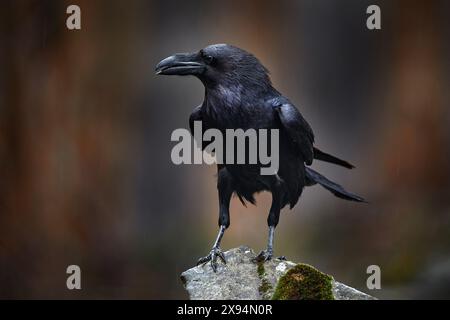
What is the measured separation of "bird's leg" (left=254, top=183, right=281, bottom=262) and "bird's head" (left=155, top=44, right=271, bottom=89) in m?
0.72

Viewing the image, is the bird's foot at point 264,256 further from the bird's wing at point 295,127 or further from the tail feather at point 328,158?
the tail feather at point 328,158

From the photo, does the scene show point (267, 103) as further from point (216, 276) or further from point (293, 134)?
point (216, 276)

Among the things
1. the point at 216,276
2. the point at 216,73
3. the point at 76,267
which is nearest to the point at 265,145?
the point at 216,73

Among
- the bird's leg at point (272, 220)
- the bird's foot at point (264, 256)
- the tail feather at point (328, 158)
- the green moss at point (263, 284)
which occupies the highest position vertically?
the tail feather at point (328, 158)

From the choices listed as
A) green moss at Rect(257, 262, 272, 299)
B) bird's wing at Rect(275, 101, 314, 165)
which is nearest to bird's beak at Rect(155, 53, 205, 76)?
bird's wing at Rect(275, 101, 314, 165)

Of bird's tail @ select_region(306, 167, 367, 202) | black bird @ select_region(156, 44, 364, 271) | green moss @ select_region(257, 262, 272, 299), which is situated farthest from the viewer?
bird's tail @ select_region(306, 167, 367, 202)

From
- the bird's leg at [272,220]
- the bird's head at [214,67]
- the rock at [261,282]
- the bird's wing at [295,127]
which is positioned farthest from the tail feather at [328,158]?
the rock at [261,282]

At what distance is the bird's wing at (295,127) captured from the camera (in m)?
4.46

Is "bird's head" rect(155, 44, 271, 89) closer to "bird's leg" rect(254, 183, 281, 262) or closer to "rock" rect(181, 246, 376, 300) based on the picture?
"bird's leg" rect(254, 183, 281, 262)

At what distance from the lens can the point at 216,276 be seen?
432cm

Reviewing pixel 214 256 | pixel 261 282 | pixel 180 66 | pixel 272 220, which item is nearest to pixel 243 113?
pixel 180 66

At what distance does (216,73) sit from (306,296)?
1515 mm

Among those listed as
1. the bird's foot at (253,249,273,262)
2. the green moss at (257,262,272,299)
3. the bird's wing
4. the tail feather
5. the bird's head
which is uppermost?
the bird's head

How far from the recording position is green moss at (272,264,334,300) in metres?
4.09
